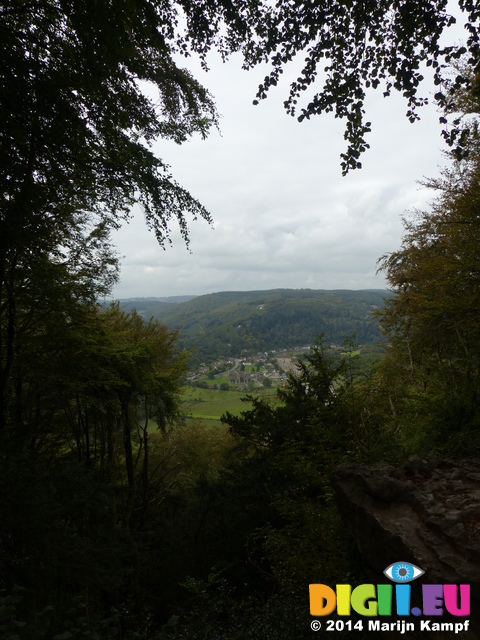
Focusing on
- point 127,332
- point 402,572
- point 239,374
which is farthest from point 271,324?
point 402,572

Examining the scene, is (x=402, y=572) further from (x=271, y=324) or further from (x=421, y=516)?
(x=271, y=324)

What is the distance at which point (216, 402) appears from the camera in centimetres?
5528

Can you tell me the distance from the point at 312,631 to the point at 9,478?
14.3 feet

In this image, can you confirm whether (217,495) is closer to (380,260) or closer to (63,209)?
(63,209)

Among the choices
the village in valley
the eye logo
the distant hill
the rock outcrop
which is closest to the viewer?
the rock outcrop

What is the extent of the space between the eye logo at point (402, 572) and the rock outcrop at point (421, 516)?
1.8 inches

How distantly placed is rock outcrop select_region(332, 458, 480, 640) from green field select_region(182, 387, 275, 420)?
40895 mm

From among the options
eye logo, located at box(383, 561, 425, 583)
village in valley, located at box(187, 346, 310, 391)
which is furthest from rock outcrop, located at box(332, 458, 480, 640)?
village in valley, located at box(187, 346, 310, 391)

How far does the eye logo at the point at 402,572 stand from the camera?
2.66 m

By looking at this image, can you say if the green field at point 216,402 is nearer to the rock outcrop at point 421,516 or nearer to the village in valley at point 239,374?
the village in valley at point 239,374

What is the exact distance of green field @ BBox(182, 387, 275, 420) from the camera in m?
46.4

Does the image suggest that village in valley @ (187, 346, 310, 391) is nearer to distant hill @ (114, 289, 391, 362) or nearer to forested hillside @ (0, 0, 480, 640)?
distant hill @ (114, 289, 391, 362)

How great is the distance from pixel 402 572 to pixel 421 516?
54cm

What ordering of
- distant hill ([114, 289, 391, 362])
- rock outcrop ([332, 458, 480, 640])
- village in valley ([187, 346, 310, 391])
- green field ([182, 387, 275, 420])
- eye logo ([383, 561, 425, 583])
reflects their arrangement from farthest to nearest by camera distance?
distant hill ([114, 289, 391, 362]), village in valley ([187, 346, 310, 391]), green field ([182, 387, 275, 420]), eye logo ([383, 561, 425, 583]), rock outcrop ([332, 458, 480, 640])
